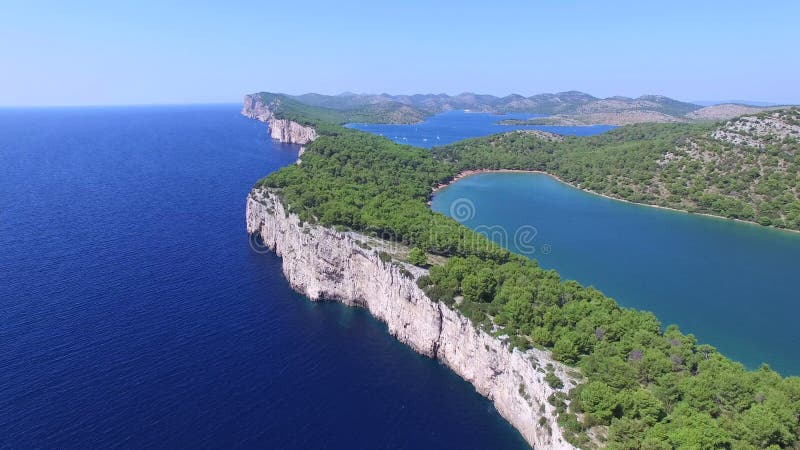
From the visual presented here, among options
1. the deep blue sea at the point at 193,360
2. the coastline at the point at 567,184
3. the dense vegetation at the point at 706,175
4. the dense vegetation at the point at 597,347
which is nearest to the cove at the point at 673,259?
the coastline at the point at 567,184

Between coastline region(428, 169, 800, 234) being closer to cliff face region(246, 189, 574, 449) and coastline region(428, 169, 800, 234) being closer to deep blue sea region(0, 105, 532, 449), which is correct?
cliff face region(246, 189, 574, 449)

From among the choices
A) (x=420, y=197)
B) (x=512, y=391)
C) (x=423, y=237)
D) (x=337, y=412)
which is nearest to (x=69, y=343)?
(x=337, y=412)

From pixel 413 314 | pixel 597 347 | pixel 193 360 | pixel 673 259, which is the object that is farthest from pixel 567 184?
pixel 193 360

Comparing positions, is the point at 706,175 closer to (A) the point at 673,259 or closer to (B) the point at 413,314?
(A) the point at 673,259

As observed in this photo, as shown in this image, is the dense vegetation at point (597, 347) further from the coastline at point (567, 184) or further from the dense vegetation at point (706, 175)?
the dense vegetation at point (706, 175)

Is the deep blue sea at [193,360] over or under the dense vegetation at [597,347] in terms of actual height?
under

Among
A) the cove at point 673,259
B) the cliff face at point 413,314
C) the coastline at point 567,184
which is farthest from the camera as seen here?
the coastline at point 567,184
